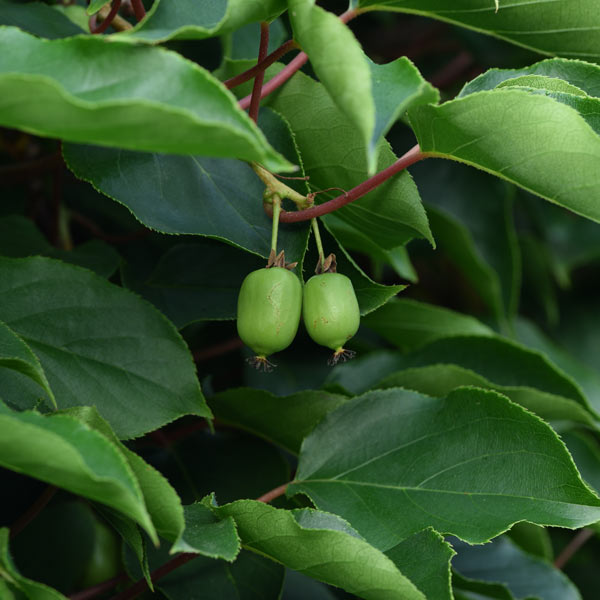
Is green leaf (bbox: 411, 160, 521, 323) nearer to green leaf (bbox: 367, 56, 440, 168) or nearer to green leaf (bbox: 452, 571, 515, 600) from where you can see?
green leaf (bbox: 452, 571, 515, 600)

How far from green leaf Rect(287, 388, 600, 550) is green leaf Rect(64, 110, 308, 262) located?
0.54 ft

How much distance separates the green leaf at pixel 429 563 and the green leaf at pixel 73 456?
0.22 metres

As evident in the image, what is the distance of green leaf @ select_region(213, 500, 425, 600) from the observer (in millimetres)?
502

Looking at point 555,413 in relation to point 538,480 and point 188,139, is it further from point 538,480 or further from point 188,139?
point 188,139

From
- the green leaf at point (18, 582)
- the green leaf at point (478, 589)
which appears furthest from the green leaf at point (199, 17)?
the green leaf at point (478, 589)

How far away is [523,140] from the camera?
0.53 meters

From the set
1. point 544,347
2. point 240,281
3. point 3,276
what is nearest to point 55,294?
point 3,276

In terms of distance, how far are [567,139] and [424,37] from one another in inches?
36.4

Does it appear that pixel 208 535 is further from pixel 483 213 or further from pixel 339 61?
pixel 483 213

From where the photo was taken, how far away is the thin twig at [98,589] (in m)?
0.64

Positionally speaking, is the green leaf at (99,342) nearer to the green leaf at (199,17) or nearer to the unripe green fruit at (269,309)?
the unripe green fruit at (269,309)

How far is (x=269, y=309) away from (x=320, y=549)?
156 mm

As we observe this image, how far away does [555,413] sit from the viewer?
0.80 m

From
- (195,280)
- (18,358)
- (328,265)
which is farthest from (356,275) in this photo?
(18,358)
